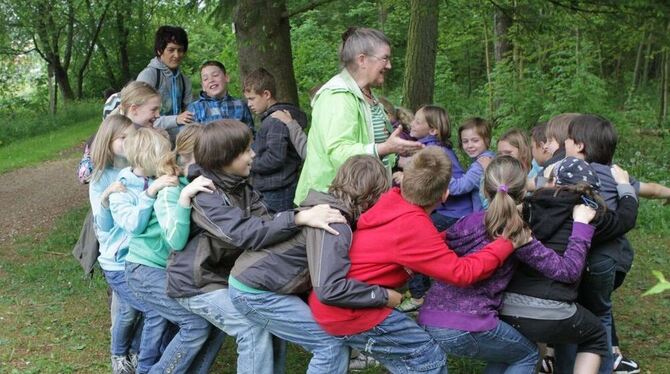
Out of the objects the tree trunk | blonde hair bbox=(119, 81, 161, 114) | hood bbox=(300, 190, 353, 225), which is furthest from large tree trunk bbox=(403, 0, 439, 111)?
hood bbox=(300, 190, 353, 225)

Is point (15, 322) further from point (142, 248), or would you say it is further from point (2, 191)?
point (2, 191)

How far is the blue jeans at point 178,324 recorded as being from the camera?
13.4 ft

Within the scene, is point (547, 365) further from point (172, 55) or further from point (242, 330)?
point (172, 55)

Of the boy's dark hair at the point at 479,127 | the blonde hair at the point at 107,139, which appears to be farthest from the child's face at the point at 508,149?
the blonde hair at the point at 107,139

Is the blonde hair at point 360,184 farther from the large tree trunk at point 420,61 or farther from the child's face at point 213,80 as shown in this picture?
the large tree trunk at point 420,61

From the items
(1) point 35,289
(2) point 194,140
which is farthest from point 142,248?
(1) point 35,289

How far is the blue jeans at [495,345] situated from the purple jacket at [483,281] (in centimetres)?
3

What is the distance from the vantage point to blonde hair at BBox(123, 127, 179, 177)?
14.2ft

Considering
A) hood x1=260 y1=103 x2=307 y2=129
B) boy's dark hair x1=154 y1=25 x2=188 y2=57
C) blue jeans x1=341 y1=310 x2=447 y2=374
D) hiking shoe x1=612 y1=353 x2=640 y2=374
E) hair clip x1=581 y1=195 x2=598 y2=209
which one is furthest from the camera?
boy's dark hair x1=154 y1=25 x2=188 y2=57

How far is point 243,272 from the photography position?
3602 millimetres

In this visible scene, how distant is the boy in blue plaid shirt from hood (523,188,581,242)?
2.82 metres

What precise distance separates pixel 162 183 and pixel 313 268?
109 centimetres

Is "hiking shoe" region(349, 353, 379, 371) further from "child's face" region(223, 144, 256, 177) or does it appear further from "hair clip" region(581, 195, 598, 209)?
"hair clip" region(581, 195, 598, 209)

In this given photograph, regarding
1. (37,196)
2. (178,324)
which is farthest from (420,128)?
(37,196)
